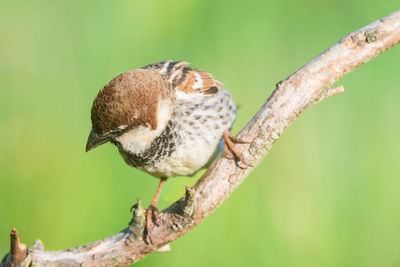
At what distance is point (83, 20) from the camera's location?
3.27m

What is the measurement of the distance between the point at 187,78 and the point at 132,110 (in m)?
0.50

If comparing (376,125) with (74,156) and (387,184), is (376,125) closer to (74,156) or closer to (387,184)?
(387,184)

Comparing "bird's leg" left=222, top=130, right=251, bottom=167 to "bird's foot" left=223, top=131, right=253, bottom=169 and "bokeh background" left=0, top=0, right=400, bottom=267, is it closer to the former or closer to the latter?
"bird's foot" left=223, top=131, right=253, bottom=169

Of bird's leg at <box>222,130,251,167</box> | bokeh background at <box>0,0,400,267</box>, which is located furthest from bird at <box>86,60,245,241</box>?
bokeh background at <box>0,0,400,267</box>

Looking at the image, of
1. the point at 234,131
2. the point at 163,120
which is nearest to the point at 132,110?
the point at 163,120

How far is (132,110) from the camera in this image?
7.59 ft

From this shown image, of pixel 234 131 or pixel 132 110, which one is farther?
pixel 234 131

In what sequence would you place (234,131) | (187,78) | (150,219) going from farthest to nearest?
1. (234,131)
2. (187,78)
3. (150,219)

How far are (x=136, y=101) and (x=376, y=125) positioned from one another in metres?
1.41

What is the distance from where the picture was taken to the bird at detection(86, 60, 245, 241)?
229cm

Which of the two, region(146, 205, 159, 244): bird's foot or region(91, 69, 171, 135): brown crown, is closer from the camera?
region(91, 69, 171, 135): brown crown

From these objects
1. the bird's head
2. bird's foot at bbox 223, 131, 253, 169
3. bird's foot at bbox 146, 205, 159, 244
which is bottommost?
bird's foot at bbox 146, 205, 159, 244

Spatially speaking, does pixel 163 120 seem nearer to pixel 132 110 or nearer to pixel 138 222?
pixel 132 110

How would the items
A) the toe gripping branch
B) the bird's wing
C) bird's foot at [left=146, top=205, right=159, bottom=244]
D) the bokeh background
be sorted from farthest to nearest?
the bokeh background, the bird's wing, bird's foot at [left=146, top=205, right=159, bottom=244], the toe gripping branch
